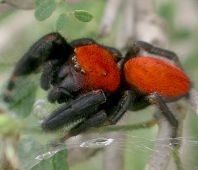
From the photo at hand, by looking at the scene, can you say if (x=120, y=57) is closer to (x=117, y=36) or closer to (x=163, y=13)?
(x=117, y=36)

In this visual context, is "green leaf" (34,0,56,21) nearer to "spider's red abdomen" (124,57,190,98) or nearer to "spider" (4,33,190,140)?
"spider" (4,33,190,140)

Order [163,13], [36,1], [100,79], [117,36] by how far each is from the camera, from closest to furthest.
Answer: [36,1] → [100,79] → [117,36] → [163,13]

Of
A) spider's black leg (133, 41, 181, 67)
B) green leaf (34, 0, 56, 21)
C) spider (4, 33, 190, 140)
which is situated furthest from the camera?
spider's black leg (133, 41, 181, 67)

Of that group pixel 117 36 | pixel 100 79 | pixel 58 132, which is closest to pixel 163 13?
pixel 117 36

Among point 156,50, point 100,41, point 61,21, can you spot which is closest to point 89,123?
point 61,21

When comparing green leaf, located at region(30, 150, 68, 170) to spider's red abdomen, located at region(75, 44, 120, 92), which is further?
spider's red abdomen, located at region(75, 44, 120, 92)

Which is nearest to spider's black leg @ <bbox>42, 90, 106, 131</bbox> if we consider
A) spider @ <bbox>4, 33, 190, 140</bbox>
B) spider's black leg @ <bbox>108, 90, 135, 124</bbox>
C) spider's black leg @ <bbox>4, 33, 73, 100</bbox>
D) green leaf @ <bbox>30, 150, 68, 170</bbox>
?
spider @ <bbox>4, 33, 190, 140</bbox>

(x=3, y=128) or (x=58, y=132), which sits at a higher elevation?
(x=3, y=128)
